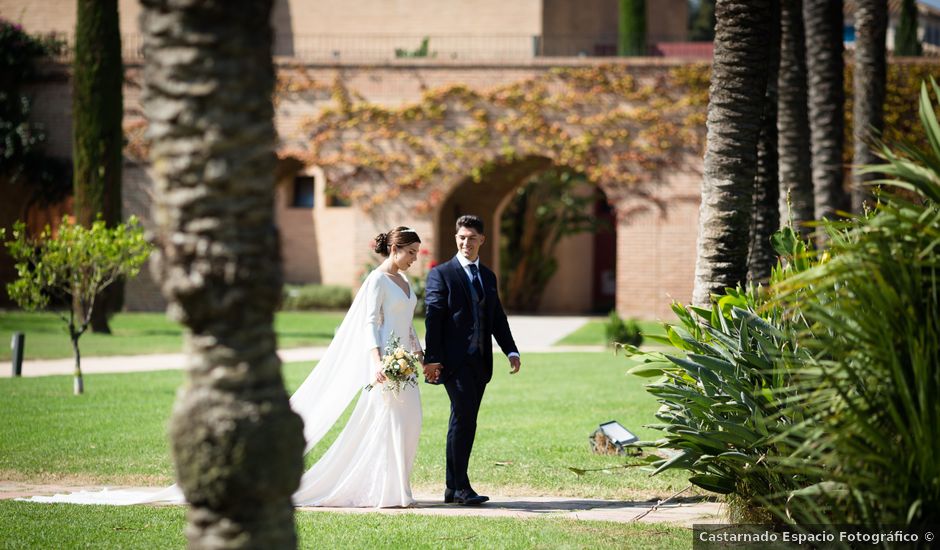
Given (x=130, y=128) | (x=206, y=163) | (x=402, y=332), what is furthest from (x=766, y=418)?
(x=130, y=128)

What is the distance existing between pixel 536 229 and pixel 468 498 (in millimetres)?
24922

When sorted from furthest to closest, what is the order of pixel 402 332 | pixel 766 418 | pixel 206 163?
pixel 402 332 < pixel 766 418 < pixel 206 163

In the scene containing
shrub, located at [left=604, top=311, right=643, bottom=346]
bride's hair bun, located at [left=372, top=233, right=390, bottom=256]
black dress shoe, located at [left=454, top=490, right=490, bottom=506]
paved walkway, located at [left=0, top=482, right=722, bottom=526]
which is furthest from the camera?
shrub, located at [left=604, top=311, right=643, bottom=346]

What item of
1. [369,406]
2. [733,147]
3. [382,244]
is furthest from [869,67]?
[369,406]

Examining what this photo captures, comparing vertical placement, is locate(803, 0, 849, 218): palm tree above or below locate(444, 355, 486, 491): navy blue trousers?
above

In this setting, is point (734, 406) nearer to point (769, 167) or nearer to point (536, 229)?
point (769, 167)

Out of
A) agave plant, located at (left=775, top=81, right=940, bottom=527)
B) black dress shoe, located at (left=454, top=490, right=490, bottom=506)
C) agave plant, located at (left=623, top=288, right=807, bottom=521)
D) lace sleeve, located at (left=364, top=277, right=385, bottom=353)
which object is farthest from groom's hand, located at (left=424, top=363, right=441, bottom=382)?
agave plant, located at (left=775, top=81, right=940, bottom=527)

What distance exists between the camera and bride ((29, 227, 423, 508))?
8133mm

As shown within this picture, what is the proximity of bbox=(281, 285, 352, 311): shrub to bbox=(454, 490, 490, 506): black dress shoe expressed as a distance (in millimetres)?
21387

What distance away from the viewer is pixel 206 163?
412cm

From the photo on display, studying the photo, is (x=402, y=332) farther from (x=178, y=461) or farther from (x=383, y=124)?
(x=383, y=124)

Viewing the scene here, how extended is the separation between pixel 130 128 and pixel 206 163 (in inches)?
1014

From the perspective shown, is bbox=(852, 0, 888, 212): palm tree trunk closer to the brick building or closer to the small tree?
the brick building

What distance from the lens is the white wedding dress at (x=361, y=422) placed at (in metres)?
→ 8.12
